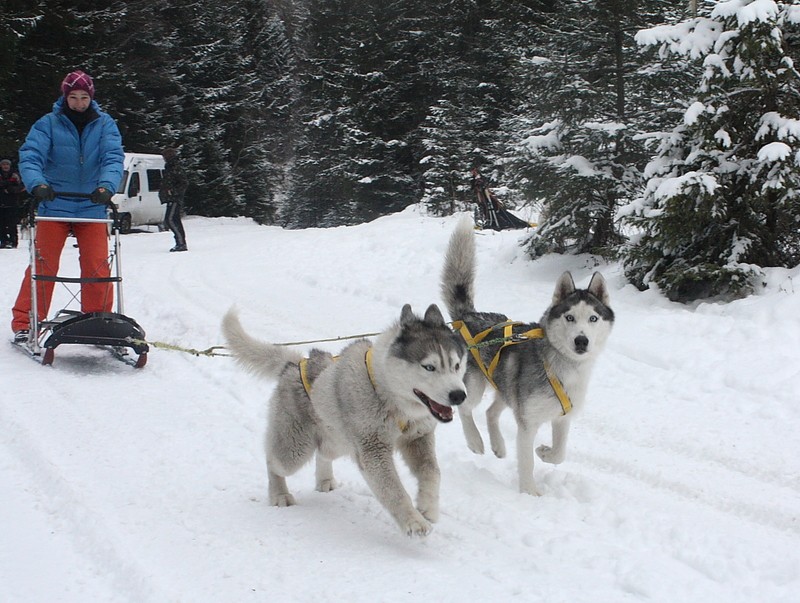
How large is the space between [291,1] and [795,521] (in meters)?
45.4

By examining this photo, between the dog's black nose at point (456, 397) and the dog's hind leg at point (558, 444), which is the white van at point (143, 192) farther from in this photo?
the dog's black nose at point (456, 397)

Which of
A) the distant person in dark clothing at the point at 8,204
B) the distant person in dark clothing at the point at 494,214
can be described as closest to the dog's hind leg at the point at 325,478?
the distant person in dark clothing at the point at 494,214

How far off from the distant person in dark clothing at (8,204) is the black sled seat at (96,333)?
36.2 feet

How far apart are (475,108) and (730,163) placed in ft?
59.0

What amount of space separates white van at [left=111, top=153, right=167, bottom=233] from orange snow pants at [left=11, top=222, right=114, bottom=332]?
53.2ft

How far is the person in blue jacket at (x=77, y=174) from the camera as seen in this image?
244 inches

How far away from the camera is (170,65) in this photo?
102ft

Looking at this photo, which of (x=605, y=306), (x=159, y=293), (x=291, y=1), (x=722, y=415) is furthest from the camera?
(x=291, y=1)

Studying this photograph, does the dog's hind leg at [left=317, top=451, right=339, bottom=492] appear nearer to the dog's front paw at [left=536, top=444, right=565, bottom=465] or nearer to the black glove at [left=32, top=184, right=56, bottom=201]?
the dog's front paw at [left=536, top=444, right=565, bottom=465]

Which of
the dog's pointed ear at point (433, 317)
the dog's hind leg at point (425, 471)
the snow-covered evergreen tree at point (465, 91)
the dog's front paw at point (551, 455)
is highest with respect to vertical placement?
the snow-covered evergreen tree at point (465, 91)

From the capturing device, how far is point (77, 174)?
6.43m

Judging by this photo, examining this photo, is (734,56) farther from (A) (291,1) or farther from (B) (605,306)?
(A) (291,1)

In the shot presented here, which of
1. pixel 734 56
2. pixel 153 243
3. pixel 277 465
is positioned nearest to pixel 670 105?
pixel 734 56

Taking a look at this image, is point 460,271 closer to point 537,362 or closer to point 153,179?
point 537,362
